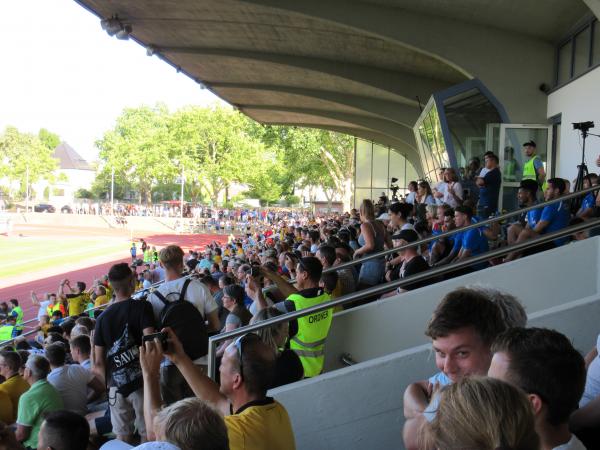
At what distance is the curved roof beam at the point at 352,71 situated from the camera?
21391mm

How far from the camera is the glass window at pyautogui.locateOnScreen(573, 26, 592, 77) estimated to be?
12719 millimetres

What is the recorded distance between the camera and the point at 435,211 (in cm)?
1134

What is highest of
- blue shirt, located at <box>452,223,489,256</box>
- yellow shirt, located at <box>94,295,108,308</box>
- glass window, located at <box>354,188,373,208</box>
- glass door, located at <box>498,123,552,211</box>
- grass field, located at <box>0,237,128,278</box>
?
glass door, located at <box>498,123,552,211</box>

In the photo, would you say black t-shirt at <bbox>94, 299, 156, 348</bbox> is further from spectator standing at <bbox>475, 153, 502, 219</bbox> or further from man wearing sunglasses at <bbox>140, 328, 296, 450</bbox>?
spectator standing at <bbox>475, 153, 502, 219</bbox>

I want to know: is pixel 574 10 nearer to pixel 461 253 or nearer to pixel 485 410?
pixel 461 253

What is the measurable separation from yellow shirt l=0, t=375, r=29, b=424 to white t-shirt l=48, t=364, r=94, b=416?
2.37 ft

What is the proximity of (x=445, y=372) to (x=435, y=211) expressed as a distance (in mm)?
8838

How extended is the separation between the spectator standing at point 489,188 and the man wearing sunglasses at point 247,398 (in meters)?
7.76

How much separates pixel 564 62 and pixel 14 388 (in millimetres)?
12848

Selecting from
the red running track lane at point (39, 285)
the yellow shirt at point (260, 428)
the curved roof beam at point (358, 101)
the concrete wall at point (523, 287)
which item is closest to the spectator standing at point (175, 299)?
the concrete wall at point (523, 287)

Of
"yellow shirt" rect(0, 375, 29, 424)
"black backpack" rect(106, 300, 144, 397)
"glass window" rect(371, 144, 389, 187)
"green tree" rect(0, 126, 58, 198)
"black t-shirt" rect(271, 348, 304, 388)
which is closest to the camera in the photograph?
"black backpack" rect(106, 300, 144, 397)

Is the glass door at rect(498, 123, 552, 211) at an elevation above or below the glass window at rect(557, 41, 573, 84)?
below

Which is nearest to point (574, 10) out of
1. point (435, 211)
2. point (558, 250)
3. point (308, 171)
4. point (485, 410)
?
point (435, 211)

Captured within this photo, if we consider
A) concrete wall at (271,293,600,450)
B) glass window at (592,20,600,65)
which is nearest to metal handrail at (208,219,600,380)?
concrete wall at (271,293,600,450)
